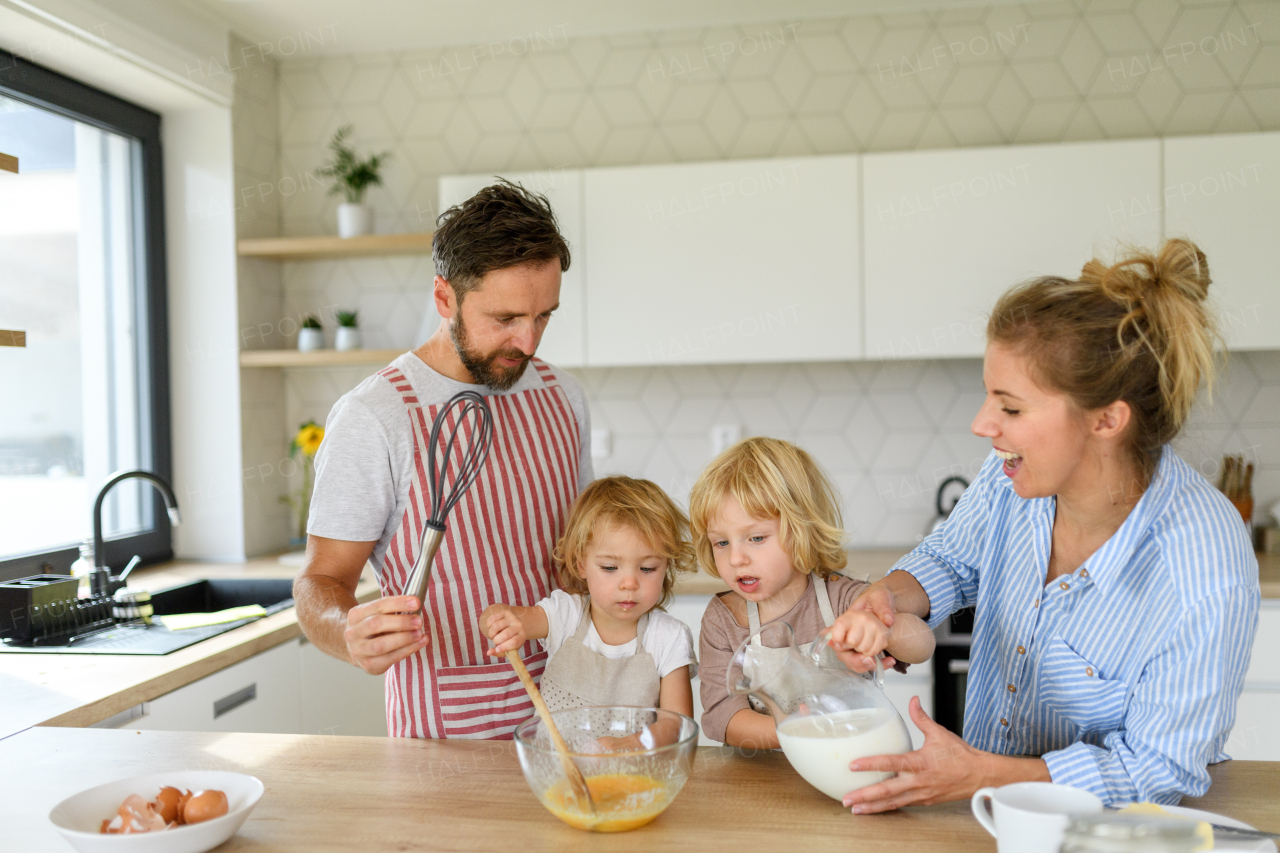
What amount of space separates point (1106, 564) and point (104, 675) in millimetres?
1767

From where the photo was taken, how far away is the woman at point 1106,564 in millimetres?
1027

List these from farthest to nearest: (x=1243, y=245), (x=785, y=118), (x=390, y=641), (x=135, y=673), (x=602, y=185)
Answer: (x=785, y=118)
(x=602, y=185)
(x=1243, y=245)
(x=135, y=673)
(x=390, y=641)

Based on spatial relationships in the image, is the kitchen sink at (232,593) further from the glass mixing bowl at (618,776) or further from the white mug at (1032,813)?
the white mug at (1032,813)

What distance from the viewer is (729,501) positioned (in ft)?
4.91

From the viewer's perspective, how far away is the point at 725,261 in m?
2.80

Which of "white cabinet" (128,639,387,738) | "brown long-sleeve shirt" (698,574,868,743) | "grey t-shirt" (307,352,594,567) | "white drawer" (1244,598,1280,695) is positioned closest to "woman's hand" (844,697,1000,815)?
"brown long-sleeve shirt" (698,574,868,743)

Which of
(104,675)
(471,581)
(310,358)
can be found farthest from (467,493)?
(310,358)

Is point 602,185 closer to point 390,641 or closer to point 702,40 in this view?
point 702,40

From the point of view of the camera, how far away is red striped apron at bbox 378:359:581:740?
153 centimetres

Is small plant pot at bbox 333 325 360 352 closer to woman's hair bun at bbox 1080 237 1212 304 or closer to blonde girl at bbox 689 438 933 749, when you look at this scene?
blonde girl at bbox 689 438 933 749

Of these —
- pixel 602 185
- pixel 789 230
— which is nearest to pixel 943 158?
pixel 789 230

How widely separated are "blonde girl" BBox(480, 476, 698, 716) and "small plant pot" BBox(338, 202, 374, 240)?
1882mm

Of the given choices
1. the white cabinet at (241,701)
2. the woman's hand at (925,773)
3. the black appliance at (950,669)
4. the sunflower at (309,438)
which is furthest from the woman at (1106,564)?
the sunflower at (309,438)

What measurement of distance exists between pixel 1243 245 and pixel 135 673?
285 cm
